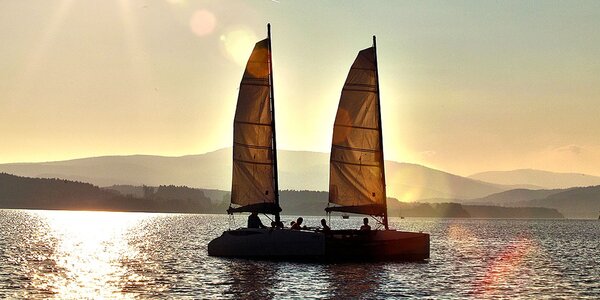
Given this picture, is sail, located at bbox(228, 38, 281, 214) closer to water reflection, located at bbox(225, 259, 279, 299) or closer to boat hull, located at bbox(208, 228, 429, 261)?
boat hull, located at bbox(208, 228, 429, 261)

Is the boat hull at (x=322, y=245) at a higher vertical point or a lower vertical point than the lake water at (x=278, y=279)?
higher

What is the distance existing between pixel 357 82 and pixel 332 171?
22.6 feet

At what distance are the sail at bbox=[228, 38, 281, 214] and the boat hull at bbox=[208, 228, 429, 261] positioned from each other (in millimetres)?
2419

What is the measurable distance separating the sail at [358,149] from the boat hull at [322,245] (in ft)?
6.80

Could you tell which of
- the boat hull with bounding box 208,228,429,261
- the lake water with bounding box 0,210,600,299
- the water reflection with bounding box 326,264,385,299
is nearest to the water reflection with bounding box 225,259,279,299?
the lake water with bounding box 0,210,600,299

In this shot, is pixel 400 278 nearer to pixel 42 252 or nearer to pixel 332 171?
pixel 332 171

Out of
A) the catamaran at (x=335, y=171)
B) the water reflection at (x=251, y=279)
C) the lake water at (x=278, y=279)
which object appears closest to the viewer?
the water reflection at (x=251, y=279)

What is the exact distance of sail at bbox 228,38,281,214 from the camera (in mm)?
61125

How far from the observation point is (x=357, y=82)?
198 feet

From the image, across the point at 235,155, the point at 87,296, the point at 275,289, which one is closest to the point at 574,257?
the point at 235,155

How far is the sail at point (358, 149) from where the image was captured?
198 ft

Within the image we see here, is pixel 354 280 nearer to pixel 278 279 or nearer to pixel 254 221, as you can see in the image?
pixel 278 279

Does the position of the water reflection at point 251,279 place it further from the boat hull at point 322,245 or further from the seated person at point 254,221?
the seated person at point 254,221

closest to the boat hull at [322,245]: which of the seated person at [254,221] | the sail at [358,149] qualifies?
the seated person at [254,221]
